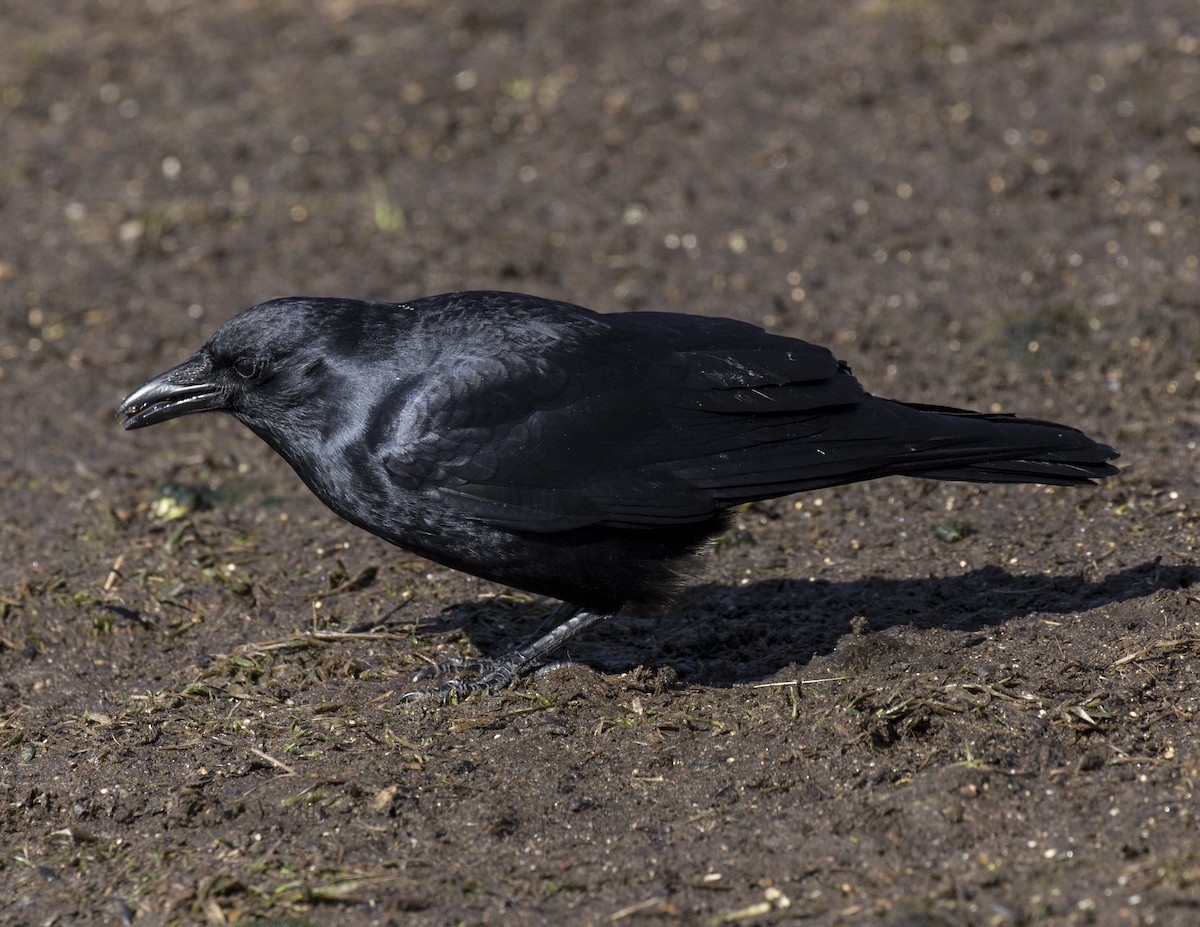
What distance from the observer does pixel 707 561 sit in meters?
5.32

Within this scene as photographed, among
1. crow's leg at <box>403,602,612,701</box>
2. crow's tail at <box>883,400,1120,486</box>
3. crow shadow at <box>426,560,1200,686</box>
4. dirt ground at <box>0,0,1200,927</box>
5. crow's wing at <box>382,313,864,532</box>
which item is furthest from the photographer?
crow shadow at <box>426,560,1200,686</box>

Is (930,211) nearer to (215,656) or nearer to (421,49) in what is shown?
(421,49)

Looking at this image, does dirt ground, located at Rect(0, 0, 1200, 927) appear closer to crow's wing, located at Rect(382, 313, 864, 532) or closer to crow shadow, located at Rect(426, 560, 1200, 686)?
crow shadow, located at Rect(426, 560, 1200, 686)

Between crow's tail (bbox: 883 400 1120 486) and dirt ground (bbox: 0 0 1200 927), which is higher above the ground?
crow's tail (bbox: 883 400 1120 486)

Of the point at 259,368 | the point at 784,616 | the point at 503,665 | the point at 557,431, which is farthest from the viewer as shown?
the point at 784,616

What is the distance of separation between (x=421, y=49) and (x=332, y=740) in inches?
276

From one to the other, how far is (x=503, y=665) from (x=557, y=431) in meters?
0.93

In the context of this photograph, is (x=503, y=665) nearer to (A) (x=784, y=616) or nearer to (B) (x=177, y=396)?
(A) (x=784, y=616)

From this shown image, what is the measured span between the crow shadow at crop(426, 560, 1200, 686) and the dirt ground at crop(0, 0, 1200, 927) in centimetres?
3

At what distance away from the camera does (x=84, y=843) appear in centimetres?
424

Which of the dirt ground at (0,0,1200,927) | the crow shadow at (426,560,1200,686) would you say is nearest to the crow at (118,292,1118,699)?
the crow shadow at (426,560,1200,686)

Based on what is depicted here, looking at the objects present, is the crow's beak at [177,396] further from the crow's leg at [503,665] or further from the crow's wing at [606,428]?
the crow's leg at [503,665]

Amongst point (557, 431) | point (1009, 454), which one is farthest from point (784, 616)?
point (557, 431)

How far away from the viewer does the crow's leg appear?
502 centimetres
